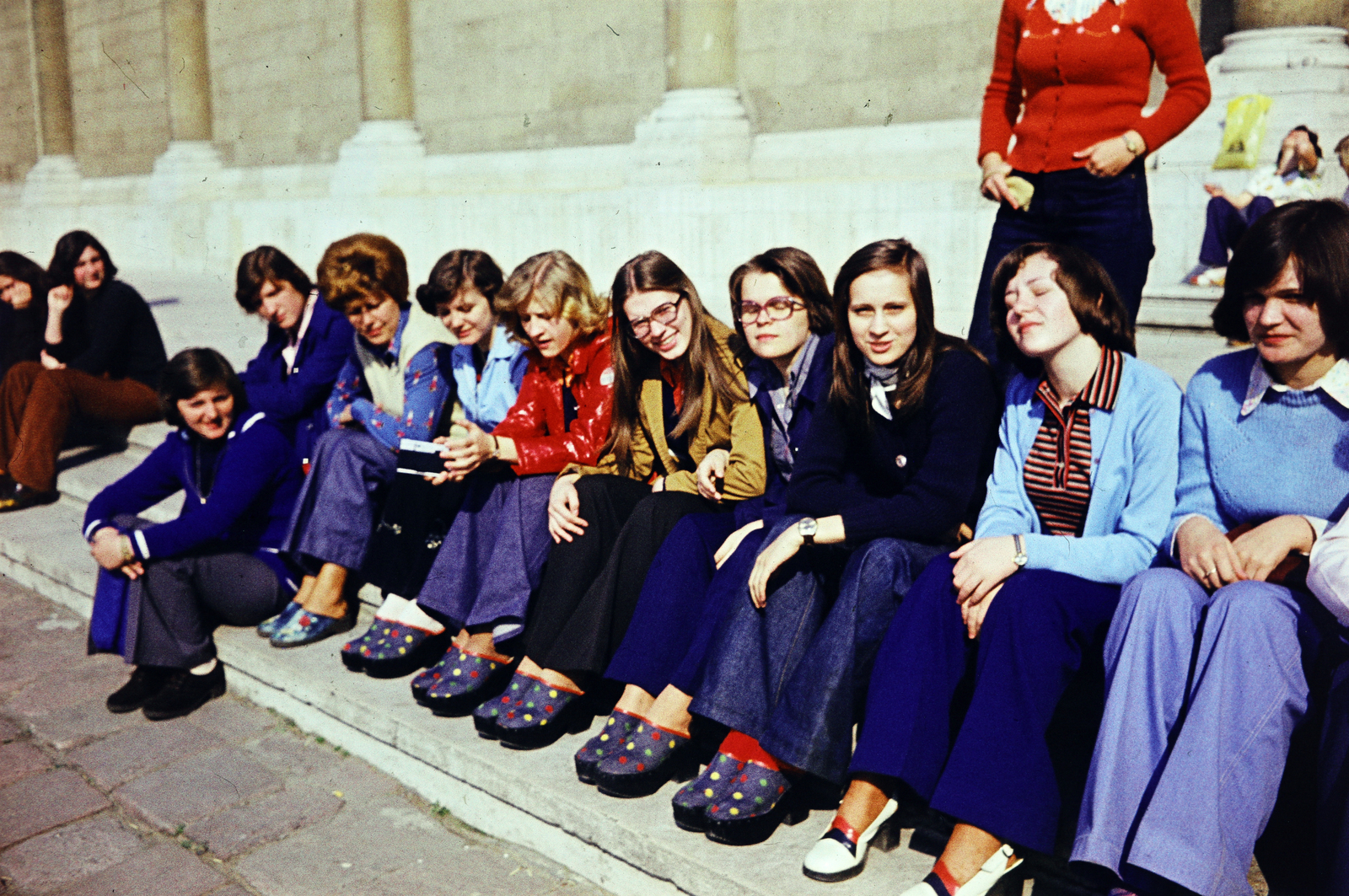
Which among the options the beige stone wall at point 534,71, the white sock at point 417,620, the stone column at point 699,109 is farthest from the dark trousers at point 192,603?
the beige stone wall at point 534,71

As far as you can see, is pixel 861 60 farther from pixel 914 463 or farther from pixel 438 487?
pixel 914 463

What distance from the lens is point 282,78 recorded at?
41.9 ft

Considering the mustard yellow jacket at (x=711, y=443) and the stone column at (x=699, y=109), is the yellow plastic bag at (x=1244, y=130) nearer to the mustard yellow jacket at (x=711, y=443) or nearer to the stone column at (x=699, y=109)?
the stone column at (x=699, y=109)

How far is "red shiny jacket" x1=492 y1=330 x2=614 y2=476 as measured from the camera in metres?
3.75

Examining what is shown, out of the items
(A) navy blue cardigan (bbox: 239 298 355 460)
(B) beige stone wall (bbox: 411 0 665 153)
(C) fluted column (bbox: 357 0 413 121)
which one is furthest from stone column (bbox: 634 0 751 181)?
(C) fluted column (bbox: 357 0 413 121)

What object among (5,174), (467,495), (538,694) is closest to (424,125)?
(467,495)

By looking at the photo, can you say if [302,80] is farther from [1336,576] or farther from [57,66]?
[1336,576]

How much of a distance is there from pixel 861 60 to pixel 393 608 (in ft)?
17.9

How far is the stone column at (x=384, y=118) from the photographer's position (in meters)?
10.9

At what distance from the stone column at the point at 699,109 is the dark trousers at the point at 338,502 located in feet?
14.2

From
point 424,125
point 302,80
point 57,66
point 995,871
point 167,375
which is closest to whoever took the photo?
point 995,871

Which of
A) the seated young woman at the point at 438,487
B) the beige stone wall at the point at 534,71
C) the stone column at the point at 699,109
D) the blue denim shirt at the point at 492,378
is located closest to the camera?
the seated young woman at the point at 438,487

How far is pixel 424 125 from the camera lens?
11219 millimetres

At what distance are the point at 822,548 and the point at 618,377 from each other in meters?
1.05
